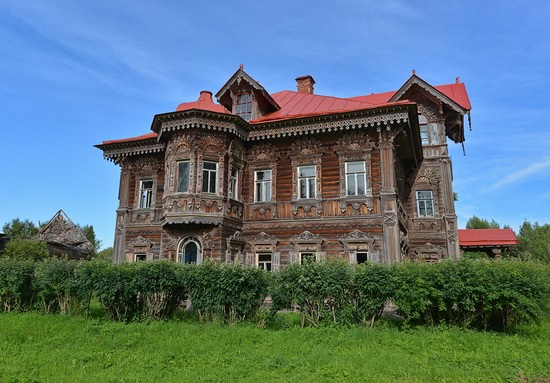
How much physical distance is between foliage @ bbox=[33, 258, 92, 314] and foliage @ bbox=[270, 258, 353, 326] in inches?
225

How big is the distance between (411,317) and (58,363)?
7.47 meters

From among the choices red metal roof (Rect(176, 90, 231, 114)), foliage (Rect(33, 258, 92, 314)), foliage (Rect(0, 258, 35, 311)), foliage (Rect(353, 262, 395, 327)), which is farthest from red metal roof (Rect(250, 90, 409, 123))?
foliage (Rect(0, 258, 35, 311))

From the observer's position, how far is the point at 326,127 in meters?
15.6

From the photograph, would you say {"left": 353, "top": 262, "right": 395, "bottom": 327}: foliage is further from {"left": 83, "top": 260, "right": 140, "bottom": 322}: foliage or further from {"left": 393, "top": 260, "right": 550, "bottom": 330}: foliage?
{"left": 83, "top": 260, "right": 140, "bottom": 322}: foliage

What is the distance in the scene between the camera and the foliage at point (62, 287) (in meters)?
11.3

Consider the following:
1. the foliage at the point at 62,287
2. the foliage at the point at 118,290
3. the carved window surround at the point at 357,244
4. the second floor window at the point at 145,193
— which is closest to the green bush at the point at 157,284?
the foliage at the point at 118,290

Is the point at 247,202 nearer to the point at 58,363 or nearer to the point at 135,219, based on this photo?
the point at 135,219

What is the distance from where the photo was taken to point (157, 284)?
10539mm

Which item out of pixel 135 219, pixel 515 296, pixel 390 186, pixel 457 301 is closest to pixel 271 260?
pixel 390 186

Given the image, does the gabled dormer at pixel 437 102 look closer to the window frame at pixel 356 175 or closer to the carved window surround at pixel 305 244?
the window frame at pixel 356 175

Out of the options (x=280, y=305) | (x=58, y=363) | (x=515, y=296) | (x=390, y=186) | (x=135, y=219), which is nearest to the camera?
(x=58, y=363)

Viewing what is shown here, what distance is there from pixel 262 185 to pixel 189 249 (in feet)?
13.7

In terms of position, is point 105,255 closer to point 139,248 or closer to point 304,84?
point 139,248

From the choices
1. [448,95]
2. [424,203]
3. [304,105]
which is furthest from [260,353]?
[448,95]
